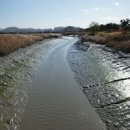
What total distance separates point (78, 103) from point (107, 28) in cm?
9022

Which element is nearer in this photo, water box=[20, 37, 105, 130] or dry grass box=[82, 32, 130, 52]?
water box=[20, 37, 105, 130]

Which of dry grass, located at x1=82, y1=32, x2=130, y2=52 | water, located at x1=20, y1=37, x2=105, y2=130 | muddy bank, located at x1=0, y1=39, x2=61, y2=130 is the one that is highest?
dry grass, located at x1=82, y1=32, x2=130, y2=52

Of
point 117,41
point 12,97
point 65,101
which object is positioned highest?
point 117,41

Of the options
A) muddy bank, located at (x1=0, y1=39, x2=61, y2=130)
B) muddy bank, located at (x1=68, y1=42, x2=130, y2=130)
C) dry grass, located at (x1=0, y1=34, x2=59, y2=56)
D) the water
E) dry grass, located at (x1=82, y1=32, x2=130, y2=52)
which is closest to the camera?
the water

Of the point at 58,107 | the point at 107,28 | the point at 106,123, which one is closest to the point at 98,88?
the point at 58,107

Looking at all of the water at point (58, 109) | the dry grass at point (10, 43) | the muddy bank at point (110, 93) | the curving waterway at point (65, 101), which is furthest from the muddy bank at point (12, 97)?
the dry grass at point (10, 43)

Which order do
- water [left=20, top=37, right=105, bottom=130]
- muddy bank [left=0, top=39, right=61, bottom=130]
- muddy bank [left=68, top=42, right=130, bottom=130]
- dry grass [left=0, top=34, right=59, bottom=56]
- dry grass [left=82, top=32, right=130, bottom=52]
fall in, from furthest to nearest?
dry grass [left=82, top=32, right=130, bottom=52]
dry grass [left=0, top=34, right=59, bottom=56]
muddy bank [left=68, top=42, right=130, bottom=130]
muddy bank [left=0, top=39, right=61, bottom=130]
water [left=20, top=37, right=105, bottom=130]

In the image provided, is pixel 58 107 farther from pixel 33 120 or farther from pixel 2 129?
pixel 2 129

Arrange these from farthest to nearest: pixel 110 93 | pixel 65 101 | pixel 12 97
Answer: pixel 110 93, pixel 12 97, pixel 65 101

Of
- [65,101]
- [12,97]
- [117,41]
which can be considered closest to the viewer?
[65,101]

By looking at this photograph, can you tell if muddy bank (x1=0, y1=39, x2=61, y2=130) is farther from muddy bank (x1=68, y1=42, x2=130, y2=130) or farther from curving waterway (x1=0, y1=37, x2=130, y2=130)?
muddy bank (x1=68, y1=42, x2=130, y2=130)

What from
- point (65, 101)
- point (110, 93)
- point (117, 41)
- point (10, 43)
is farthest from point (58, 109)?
point (117, 41)

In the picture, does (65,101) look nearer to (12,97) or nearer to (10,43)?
(12,97)

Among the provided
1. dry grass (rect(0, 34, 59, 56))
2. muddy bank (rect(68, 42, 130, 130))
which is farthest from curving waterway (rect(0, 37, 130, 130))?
dry grass (rect(0, 34, 59, 56))
